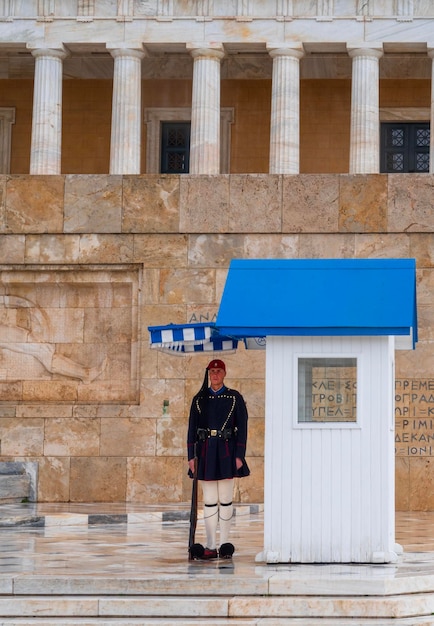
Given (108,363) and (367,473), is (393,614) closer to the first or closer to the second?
(367,473)

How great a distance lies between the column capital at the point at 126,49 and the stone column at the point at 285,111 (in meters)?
3.11

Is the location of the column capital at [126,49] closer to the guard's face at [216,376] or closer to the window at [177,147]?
the window at [177,147]

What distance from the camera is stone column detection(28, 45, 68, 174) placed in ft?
116

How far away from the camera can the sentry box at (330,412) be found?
15609 millimetres

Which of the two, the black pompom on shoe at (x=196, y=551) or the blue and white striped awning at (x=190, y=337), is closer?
the black pompom on shoe at (x=196, y=551)

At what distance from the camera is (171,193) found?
93.1ft

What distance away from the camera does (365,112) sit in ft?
117

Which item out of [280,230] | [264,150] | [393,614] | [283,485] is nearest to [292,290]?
[283,485]

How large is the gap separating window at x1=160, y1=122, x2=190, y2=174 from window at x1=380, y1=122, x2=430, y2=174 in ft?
17.4

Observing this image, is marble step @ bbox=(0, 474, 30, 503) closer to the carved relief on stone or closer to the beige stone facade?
the beige stone facade

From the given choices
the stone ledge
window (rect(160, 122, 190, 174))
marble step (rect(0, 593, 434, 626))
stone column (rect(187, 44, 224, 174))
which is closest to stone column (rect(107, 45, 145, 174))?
stone column (rect(187, 44, 224, 174))

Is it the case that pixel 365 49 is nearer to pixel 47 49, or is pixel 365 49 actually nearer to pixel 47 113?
pixel 47 49

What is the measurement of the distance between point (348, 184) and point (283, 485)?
518 inches

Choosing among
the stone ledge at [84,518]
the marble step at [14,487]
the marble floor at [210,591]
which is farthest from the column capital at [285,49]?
the marble floor at [210,591]
